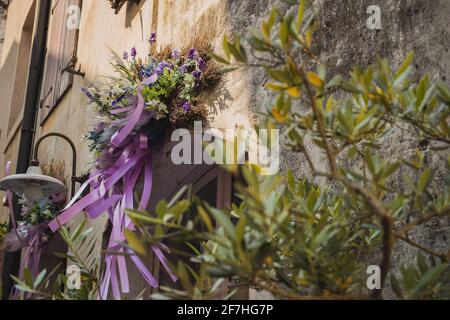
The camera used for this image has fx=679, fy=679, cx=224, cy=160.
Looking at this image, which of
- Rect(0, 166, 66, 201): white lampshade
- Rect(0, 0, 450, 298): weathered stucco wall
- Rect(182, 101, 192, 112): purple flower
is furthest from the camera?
Rect(0, 166, 66, 201): white lampshade

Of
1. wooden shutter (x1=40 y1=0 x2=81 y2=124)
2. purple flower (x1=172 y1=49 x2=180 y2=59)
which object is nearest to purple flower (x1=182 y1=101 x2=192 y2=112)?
purple flower (x1=172 y1=49 x2=180 y2=59)

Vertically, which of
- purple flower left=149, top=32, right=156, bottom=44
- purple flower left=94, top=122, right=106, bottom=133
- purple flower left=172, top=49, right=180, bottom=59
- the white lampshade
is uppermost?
purple flower left=149, top=32, right=156, bottom=44

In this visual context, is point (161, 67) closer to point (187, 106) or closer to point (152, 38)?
point (187, 106)

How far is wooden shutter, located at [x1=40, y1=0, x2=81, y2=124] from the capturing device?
6.51 m

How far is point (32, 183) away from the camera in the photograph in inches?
181

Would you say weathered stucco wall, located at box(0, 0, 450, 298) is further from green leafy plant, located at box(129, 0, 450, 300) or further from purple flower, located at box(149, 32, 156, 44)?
green leafy plant, located at box(129, 0, 450, 300)

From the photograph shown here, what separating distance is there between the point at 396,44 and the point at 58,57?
5.13 metres

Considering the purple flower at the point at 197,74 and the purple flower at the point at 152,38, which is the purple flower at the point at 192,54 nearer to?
the purple flower at the point at 197,74

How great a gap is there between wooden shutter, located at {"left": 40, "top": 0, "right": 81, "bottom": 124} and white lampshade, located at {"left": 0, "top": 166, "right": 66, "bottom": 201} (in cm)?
181

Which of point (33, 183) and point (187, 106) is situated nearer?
point (187, 106)

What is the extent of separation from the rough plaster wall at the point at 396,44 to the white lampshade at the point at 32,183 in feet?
6.16

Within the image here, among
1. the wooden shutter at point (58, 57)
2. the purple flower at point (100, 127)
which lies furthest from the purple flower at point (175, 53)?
the wooden shutter at point (58, 57)

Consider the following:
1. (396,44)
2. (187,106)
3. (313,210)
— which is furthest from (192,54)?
(313,210)

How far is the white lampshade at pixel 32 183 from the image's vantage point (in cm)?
447
